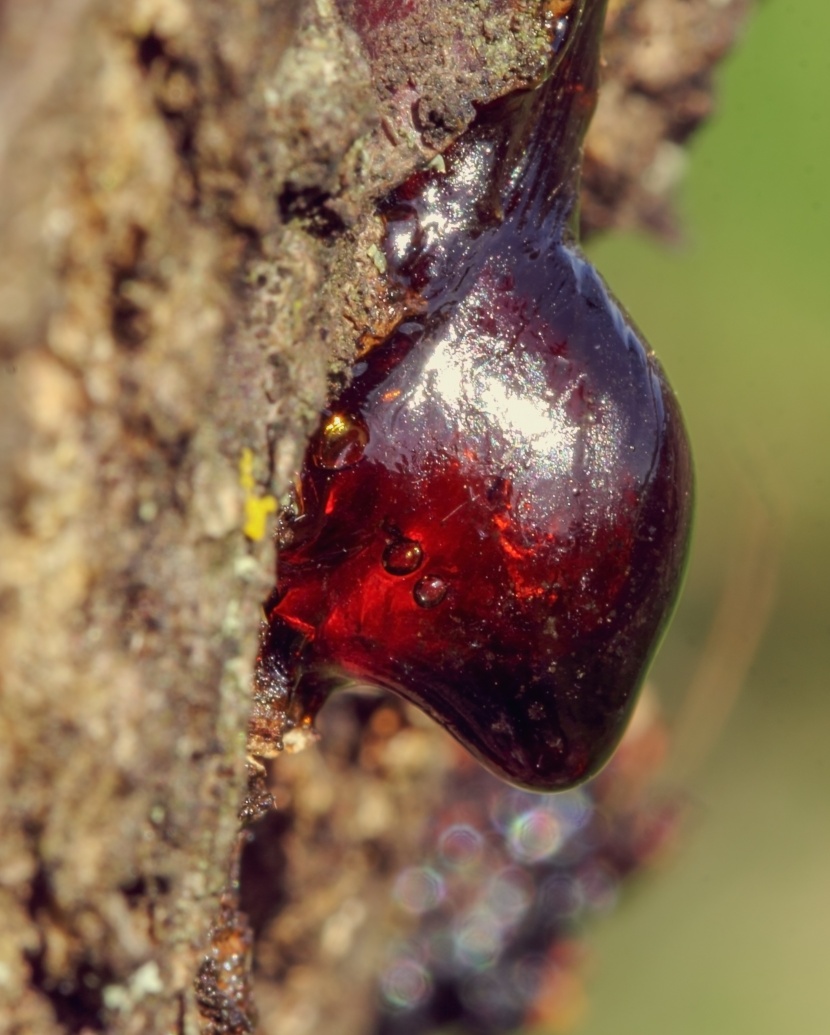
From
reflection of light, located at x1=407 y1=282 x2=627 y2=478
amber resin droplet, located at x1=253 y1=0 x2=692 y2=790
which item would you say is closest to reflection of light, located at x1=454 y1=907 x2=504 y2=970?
amber resin droplet, located at x1=253 y1=0 x2=692 y2=790

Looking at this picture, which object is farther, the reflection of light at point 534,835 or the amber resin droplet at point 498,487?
the reflection of light at point 534,835

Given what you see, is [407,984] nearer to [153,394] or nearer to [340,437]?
[340,437]

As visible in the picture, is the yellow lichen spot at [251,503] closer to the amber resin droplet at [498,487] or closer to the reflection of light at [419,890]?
the amber resin droplet at [498,487]

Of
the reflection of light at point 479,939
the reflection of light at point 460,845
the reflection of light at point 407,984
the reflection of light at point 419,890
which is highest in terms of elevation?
the reflection of light at point 460,845

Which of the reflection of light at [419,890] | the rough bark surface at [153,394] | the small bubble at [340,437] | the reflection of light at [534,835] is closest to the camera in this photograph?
the rough bark surface at [153,394]

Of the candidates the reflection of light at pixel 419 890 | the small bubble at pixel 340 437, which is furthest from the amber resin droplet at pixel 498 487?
the reflection of light at pixel 419 890

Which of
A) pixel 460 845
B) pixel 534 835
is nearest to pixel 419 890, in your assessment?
pixel 460 845

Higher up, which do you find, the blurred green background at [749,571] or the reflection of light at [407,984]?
the blurred green background at [749,571]
